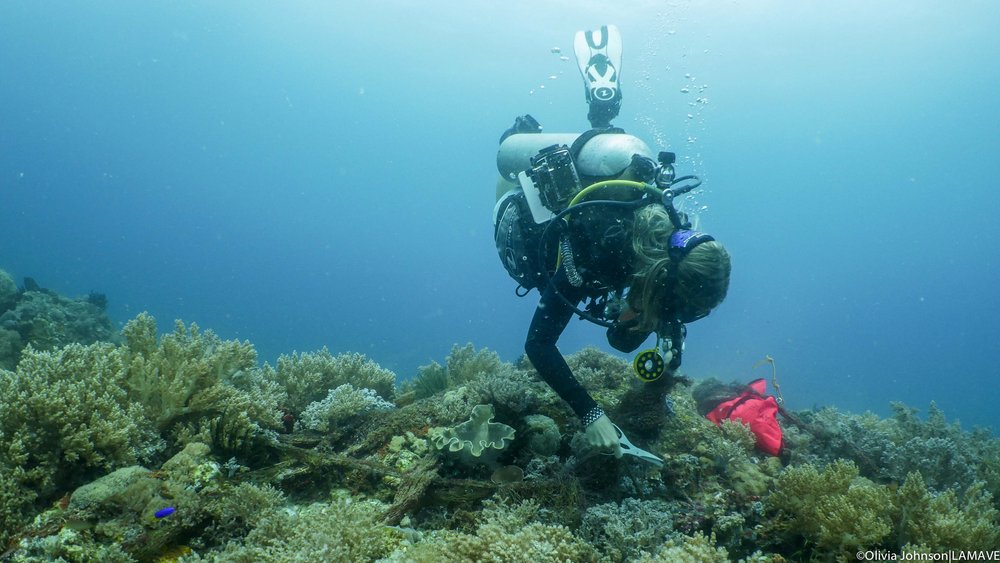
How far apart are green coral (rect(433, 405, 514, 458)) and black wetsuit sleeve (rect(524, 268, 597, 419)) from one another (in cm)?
70

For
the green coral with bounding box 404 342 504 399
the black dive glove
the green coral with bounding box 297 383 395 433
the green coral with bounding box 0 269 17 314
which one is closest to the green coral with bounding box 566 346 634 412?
the green coral with bounding box 404 342 504 399

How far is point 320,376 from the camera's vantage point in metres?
5.72

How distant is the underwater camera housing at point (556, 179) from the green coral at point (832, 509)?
9.87ft

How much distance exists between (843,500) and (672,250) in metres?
2.07

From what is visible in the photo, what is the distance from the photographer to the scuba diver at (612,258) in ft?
11.7

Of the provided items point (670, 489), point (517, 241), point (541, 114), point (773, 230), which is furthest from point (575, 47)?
point (773, 230)

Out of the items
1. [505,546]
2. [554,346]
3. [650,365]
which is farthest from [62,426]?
[650,365]

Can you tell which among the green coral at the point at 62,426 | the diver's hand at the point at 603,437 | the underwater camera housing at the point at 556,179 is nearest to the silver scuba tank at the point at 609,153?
the underwater camera housing at the point at 556,179

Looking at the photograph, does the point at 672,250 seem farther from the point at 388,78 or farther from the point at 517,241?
the point at 388,78

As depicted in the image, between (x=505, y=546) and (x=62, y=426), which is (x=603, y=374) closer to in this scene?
(x=505, y=546)

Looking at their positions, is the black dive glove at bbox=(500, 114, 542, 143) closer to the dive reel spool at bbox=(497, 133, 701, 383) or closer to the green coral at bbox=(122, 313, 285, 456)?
the dive reel spool at bbox=(497, 133, 701, 383)

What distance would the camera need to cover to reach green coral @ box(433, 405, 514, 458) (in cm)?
387

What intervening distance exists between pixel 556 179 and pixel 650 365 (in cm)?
208

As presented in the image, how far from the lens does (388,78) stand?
3477 inches
